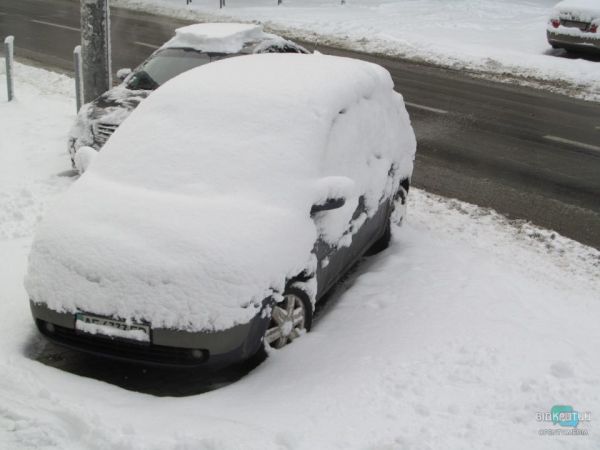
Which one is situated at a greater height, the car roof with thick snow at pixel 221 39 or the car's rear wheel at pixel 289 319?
the car roof with thick snow at pixel 221 39

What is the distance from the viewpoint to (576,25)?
56.9 feet

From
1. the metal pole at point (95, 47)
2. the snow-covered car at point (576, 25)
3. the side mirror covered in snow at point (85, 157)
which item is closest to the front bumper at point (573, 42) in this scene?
the snow-covered car at point (576, 25)

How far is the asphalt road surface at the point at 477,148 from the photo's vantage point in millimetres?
5016

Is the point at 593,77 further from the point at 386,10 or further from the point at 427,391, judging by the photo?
the point at 427,391

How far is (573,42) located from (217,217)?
15.3 metres

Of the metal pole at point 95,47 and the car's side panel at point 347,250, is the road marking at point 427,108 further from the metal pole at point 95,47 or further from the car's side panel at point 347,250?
the car's side panel at point 347,250

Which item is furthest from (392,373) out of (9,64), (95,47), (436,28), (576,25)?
(436,28)

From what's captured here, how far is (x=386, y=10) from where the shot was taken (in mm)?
25328

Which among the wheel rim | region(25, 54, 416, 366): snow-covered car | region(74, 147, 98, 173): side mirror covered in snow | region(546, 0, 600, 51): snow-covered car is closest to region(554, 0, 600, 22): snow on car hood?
region(546, 0, 600, 51): snow-covered car

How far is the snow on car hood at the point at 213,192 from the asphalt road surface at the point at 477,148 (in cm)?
64

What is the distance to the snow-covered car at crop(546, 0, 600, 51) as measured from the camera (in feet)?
55.8

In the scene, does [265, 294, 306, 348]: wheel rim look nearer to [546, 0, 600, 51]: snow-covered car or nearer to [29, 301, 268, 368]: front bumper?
[29, 301, 268, 368]: front bumper

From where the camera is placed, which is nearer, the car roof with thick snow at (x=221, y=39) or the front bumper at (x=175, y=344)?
the front bumper at (x=175, y=344)

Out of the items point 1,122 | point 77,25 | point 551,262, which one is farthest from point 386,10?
point 551,262
